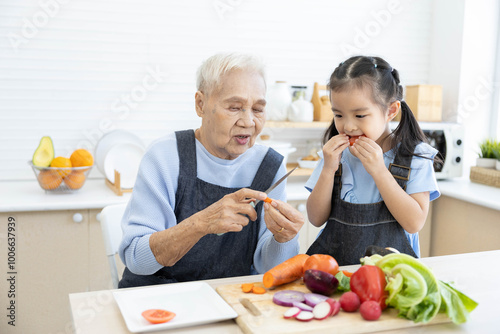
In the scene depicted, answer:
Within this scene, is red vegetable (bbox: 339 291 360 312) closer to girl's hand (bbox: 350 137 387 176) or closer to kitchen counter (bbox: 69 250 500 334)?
kitchen counter (bbox: 69 250 500 334)

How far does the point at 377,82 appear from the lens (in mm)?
1670

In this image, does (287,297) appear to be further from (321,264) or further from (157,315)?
(157,315)

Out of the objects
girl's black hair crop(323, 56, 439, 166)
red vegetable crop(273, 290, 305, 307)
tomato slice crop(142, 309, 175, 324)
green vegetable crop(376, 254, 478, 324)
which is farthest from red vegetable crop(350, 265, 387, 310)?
girl's black hair crop(323, 56, 439, 166)

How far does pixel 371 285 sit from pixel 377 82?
0.78 metres

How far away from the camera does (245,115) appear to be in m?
1.58

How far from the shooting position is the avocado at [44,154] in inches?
102

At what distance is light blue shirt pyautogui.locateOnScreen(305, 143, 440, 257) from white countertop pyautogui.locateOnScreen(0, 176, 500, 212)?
38.5 inches

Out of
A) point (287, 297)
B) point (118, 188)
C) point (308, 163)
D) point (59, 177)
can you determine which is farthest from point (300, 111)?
point (287, 297)

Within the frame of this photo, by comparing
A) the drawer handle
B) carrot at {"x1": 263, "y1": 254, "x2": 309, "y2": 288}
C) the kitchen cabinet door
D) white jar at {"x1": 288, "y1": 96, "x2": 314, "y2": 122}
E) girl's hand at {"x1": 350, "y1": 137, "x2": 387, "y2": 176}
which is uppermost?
white jar at {"x1": 288, "y1": 96, "x2": 314, "y2": 122}

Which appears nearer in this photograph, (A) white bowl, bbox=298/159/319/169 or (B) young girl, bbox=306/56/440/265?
(B) young girl, bbox=306/56/440/265

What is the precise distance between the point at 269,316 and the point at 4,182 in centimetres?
236

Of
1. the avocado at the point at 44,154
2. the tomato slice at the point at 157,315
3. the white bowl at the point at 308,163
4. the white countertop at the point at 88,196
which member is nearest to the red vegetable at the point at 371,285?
the tomato slice at the point at 157,315

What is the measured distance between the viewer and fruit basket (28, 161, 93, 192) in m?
2.58

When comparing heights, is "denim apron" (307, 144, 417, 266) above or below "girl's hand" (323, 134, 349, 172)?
below
